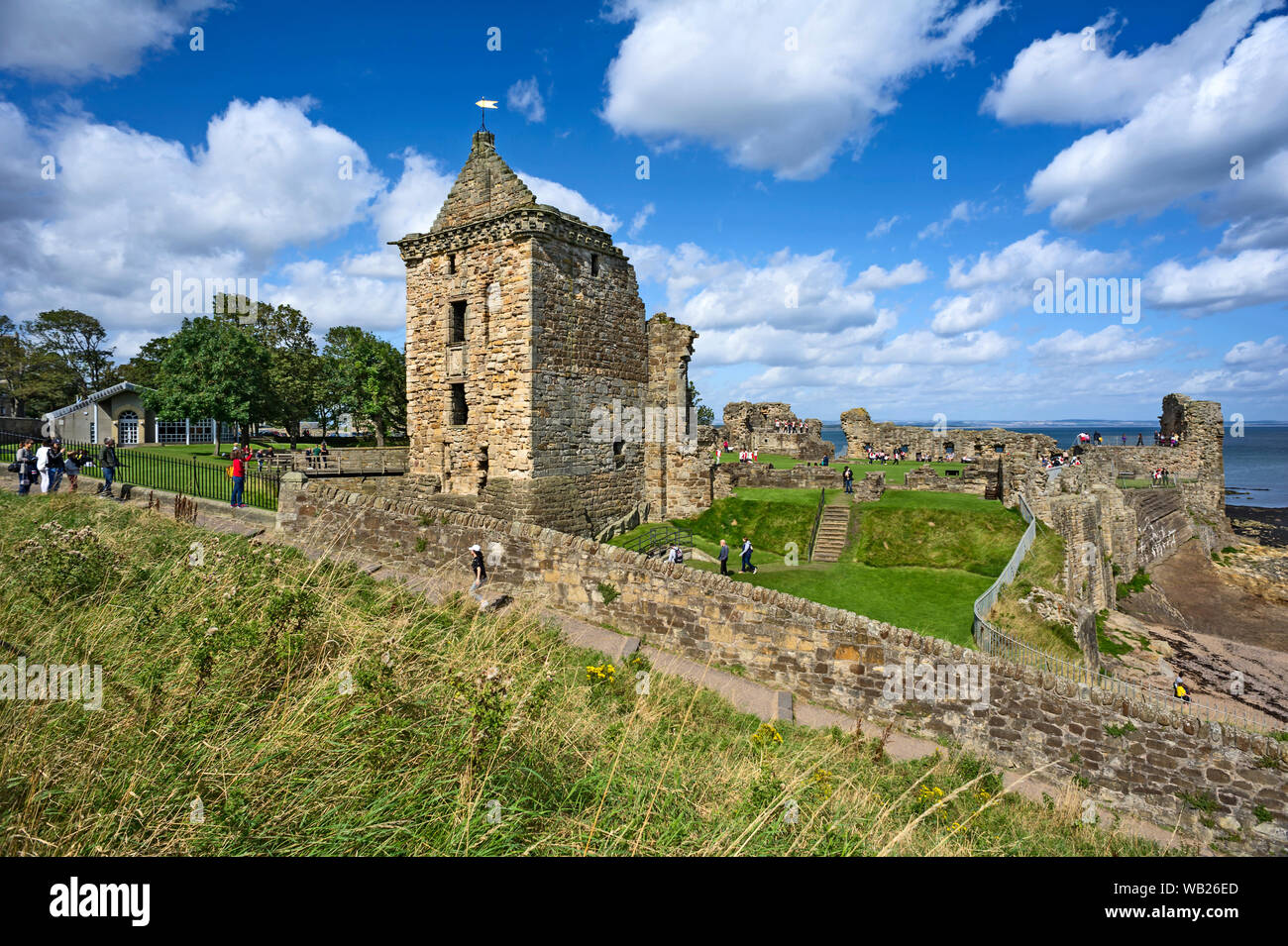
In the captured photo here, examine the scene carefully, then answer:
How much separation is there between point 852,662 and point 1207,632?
27.5 m

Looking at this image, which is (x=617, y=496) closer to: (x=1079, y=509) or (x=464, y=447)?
(x=464, y=447)

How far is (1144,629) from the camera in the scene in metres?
24.0

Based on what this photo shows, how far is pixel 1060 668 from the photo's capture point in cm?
1260

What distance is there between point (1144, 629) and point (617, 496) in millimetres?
22094

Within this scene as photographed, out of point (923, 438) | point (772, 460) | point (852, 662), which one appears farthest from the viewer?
point (923, 438)

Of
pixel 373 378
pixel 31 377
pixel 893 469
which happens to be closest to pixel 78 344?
pixel 31 377

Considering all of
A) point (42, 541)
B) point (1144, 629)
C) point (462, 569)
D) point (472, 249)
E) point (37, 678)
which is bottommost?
point (1144, 629)

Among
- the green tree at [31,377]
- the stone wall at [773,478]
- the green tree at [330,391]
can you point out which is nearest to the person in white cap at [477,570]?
the stone wall at [773,478]

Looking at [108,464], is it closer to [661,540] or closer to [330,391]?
[661,540]

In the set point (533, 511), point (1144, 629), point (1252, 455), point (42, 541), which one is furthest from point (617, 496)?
point (1252, 455)

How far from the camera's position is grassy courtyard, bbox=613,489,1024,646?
15164 millimetres

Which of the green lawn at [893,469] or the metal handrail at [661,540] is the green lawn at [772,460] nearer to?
the green lawn at [893,469]

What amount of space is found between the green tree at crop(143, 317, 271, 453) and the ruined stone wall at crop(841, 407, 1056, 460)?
4151 cm
